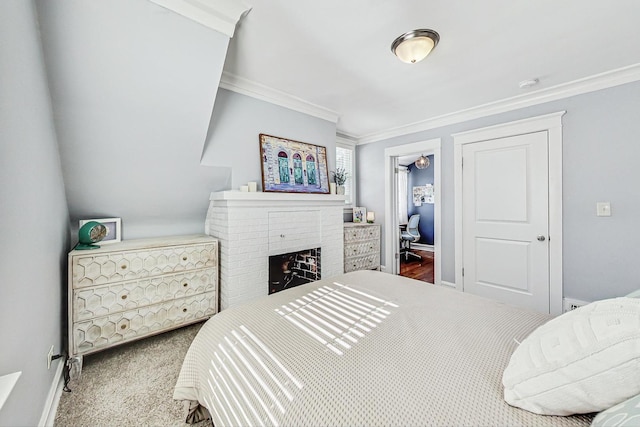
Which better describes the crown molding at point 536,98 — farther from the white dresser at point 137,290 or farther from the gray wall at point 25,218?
the gray wall at point 25,218

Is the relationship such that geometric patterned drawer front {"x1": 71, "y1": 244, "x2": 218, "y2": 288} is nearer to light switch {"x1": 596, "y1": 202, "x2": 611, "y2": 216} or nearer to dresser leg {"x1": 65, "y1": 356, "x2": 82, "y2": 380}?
dresser leg {"x1": 65, "y1": 356, "x2": 82, "y2": 380}

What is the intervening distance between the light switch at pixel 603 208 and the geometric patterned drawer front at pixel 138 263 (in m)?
3.69

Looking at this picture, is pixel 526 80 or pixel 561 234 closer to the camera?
pixel 526 80

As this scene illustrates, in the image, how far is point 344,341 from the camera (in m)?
1.09

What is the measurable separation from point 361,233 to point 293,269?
1.23 m

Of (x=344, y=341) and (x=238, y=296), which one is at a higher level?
(x=344, y=341)

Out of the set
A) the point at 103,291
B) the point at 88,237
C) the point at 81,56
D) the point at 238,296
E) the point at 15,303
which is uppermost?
the point at 81,56

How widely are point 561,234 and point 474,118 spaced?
1.60 meters

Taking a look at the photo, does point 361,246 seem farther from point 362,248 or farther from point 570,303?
point 570,303

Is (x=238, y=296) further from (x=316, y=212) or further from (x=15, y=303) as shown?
(x=15, y=303)

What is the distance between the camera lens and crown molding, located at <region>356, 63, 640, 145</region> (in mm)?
2264

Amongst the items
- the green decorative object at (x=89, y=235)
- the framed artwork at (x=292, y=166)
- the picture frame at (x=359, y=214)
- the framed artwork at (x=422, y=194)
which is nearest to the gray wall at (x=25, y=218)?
the green decorative object at (x=89, y=235)

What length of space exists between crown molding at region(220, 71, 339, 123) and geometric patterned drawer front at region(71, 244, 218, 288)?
5.20ft

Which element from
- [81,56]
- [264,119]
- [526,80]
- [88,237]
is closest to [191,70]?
[81,56]
